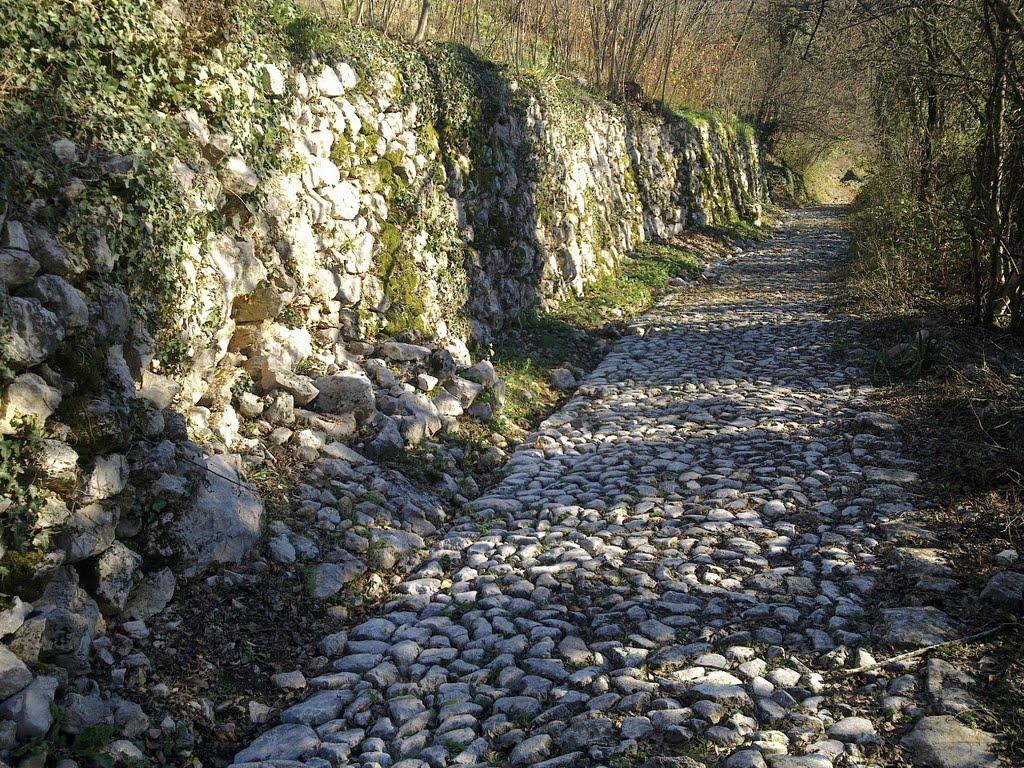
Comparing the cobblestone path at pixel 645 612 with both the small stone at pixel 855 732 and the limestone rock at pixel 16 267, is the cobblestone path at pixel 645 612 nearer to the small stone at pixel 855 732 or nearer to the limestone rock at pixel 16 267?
the small stone at pixel 855 732

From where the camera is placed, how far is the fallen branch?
397cm

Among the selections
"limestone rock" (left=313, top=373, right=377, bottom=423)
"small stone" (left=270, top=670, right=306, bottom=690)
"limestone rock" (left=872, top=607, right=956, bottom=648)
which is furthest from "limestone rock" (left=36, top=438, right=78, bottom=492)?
"limestone rock" (left=872, top=607, right=956, bottom=648)

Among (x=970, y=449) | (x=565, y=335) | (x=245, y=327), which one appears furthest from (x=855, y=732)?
(x=565, y=335)

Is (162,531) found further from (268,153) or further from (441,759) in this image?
(268,153)

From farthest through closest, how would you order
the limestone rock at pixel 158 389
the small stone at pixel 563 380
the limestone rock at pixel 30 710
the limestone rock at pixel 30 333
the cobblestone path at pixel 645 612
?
the small stone at pixel 563 380 → the limestone rock at pixel 158 389 → the limestone rock at pixel 30 333 → the cobblestone path at pixel 645 612 → the limestone rock at pixel 30 710

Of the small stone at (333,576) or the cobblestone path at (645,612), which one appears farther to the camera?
the small stone at (333,576)

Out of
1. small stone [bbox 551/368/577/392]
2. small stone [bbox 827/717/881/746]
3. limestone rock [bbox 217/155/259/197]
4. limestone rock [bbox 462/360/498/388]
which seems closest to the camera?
small stone [bbox 827/717/881/746]

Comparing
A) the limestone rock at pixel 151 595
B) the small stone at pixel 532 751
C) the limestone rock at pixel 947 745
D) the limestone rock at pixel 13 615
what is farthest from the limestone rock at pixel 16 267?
the limestone rock at pixel 947 745

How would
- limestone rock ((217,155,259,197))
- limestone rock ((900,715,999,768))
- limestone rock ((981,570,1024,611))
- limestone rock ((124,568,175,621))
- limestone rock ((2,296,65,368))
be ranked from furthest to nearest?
limestone rock ((217,155,259,197)) → limestone rock ((981,570,1024,611)) → limestone rock ((124,568,175,621)) → limestone rock ((2,296,65,368)) → limestone rock ((900,715,999,768))

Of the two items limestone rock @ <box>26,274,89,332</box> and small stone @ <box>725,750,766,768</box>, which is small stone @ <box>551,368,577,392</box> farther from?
small stone @ <box>725,750,766,768</box>

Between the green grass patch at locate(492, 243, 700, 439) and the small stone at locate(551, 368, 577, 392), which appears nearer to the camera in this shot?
the green grass patch at locate(492, 243, 700, 439)

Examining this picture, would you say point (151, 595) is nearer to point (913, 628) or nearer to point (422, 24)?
point (913, 628)

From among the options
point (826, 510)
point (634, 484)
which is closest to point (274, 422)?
point (634, 484)

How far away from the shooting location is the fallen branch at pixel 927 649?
156 inches
